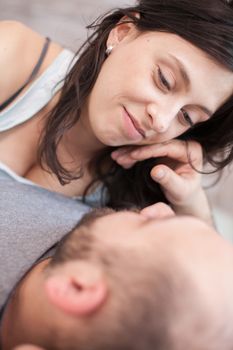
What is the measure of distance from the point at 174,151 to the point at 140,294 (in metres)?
0.49

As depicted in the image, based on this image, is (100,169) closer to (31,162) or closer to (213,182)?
(31,162)

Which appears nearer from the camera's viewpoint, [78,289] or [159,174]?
[78,289]

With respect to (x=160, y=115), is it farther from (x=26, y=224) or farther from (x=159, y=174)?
(x=26, y=224)

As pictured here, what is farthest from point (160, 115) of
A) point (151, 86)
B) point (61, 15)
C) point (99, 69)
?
point (61, 15)

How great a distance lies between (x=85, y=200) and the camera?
0.93 metres

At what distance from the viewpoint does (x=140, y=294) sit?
16.0 inches

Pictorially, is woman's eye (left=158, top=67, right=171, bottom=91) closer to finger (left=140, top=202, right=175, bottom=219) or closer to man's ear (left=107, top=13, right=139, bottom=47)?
man's ear (left=107, top=13, right=139, bottom=47)

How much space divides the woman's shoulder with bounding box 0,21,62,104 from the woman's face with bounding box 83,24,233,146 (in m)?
0.16

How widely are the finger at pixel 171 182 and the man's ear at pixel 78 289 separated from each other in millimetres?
412

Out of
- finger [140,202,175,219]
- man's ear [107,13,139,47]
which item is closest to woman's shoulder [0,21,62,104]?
man's ear [107,13,139,47]

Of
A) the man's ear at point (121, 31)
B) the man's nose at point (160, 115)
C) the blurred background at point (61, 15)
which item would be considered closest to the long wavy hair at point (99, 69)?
the man's ear at point (121, 31)

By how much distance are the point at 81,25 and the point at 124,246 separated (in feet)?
2.80

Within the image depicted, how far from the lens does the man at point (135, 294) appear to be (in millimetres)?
400

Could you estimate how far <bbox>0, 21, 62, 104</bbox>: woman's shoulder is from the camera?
0.73 metres
